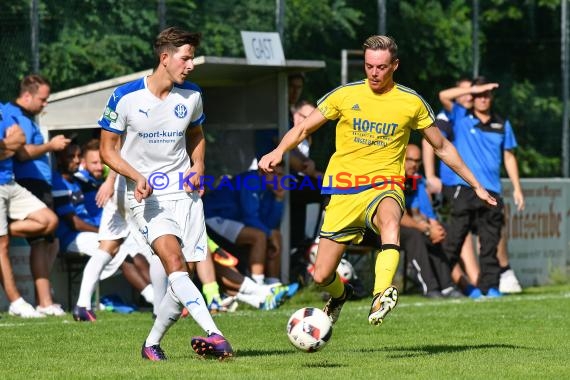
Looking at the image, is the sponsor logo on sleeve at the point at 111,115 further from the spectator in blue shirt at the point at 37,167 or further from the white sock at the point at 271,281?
the white sock at the point at 271,281

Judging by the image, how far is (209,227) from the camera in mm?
14258

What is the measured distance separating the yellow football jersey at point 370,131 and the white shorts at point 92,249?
448 cm

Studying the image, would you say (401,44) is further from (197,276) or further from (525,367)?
(525,367)

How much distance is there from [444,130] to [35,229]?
487 centimetres

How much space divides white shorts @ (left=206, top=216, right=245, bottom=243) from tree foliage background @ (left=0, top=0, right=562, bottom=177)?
8.36 feet

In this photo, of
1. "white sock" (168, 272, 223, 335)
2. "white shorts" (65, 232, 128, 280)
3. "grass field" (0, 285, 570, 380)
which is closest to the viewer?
"grass field" (0, 285, 570, 380)

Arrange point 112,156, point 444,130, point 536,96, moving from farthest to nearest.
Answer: point 536,96
point 444,130
point 112,156

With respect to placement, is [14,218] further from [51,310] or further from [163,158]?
[163,158]

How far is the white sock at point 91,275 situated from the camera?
39.3 ft

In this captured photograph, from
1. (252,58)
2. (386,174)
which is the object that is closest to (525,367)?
(386,174)

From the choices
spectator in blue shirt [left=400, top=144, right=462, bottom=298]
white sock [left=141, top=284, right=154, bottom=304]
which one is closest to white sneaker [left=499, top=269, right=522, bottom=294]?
spectator in blue shirt [left=400, top=144, right=462, bottom=298]

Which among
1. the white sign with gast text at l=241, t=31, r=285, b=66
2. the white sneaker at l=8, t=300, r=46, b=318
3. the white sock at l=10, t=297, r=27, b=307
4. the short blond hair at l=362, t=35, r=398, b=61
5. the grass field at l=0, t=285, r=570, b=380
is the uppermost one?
the short blond hair at l=362, t=35, r=398, b=61

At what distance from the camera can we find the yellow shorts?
909 centimetres

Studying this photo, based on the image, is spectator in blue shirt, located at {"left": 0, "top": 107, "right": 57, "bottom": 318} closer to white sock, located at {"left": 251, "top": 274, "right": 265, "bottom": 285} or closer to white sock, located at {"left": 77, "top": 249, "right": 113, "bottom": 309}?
white sock, located at {"left": 77, "top": 249, "right": 113, "bottom": 309}
